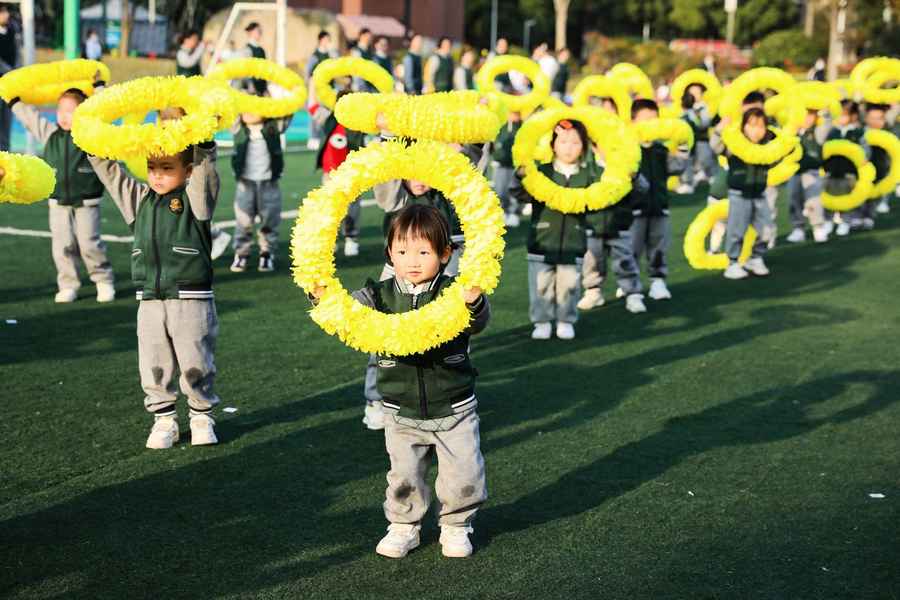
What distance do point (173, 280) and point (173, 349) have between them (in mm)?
404

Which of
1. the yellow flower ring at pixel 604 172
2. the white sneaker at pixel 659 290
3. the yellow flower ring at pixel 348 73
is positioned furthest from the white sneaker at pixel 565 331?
the yellow flower ring at pixel 348 73

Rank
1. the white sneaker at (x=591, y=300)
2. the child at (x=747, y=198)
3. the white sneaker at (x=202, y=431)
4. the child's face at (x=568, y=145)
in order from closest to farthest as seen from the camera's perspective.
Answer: the white sneaker at (x=202, y=431)
the child's face at (x=568, y=145)
the white sneaker at (x=591, y=300)
the child at (x=747, y=198)

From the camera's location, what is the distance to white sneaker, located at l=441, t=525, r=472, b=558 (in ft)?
17.1

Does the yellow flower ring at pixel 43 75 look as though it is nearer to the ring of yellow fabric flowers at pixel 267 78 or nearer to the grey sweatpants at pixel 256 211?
the ring of yellow fabric flowers at pixel 267 78

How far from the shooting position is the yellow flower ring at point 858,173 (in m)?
15.4

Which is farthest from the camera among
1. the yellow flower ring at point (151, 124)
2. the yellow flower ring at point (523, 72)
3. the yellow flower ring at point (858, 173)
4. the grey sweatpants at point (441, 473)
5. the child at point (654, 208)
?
the yellow flower ring at point (858, 173)

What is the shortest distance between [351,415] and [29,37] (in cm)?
1412

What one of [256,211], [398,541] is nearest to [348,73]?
[256,211]

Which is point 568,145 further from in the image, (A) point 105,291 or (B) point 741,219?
(A) point 105,291

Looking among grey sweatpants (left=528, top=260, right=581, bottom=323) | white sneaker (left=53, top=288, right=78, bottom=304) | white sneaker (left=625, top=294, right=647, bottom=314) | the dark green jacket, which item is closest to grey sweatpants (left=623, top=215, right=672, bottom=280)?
white sneaker (left=625, top=294, right=647, bottom=314)

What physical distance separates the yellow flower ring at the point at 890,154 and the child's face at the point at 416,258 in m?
12.4

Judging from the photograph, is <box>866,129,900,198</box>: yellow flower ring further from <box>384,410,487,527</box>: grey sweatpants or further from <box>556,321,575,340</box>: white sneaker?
<box>384,410,487,527</box>: grey sweatpants

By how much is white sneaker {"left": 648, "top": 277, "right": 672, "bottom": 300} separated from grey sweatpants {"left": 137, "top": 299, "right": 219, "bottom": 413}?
5.90 meters

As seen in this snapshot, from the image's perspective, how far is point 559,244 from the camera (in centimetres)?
951
